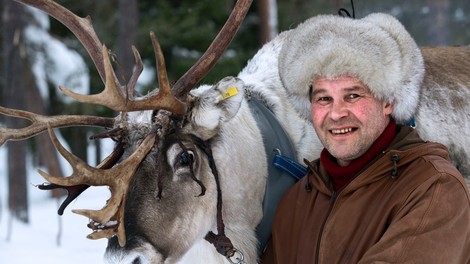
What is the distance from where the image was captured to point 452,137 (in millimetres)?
3875

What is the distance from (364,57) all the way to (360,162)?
1.45ft

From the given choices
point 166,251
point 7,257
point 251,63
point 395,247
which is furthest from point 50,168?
point 395,247

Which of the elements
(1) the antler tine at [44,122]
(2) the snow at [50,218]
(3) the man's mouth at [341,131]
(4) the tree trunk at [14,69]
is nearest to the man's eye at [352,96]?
(3) the man's mouth at [341,131]

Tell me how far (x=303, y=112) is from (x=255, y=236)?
752mm

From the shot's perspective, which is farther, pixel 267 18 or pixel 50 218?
pixel 267 18

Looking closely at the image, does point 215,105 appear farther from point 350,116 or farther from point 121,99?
point 350,116

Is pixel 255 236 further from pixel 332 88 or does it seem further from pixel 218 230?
pixel 332 88

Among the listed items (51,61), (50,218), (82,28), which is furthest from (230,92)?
(51,61)

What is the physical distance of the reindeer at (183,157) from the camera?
3.08 metres

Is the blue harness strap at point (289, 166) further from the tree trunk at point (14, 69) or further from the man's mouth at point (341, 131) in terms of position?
the tree trunk at point (14, 69)

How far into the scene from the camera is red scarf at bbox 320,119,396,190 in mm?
2898

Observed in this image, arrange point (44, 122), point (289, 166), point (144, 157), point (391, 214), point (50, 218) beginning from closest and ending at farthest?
point (391, 214) < point (144, 157) < point (44, 122) < point (289, 166) < point (50, 218)

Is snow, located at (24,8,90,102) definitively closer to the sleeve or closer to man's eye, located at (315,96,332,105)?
man's eye, located at (315,96,332,105)

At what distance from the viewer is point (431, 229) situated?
8.02 ft
